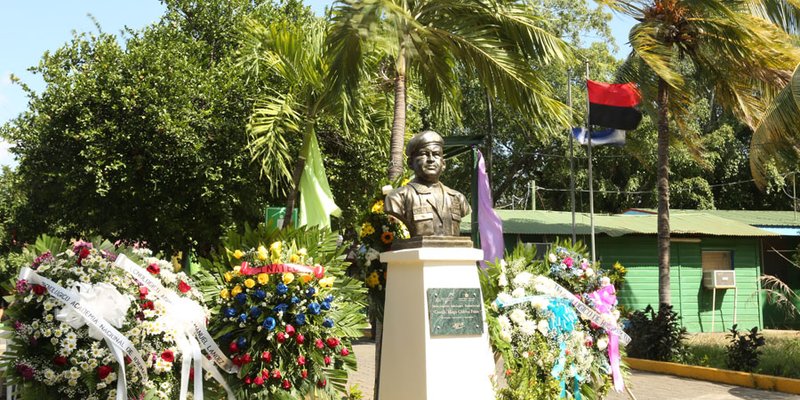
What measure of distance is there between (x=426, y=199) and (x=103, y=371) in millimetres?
2915

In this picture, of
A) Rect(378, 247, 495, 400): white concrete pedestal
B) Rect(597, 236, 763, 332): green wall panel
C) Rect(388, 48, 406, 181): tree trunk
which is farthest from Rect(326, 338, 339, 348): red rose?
Rect(597, 236, 763, 332): green wall panel

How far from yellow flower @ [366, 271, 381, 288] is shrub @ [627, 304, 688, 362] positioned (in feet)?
22.3

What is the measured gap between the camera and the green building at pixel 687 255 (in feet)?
62.8

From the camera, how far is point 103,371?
5727 mm

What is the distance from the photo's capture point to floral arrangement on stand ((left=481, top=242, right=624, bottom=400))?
7.43 meters

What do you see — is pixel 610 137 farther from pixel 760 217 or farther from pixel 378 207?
pixel 378 207

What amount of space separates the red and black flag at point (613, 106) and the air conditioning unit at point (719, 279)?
6746mm

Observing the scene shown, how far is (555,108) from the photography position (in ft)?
31.5

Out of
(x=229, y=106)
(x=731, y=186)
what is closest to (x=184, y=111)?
(x=229, y=106)

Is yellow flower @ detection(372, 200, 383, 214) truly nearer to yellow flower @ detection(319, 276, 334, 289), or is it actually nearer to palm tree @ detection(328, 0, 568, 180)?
palm tree @ detection(328, 0, 568, 180)

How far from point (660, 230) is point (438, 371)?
8.67m

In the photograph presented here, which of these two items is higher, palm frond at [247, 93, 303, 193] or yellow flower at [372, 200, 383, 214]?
palm frond at [247, 93, 303, 193]

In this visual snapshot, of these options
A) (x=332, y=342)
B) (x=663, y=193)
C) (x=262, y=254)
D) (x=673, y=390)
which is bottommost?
(x=673, y=390)

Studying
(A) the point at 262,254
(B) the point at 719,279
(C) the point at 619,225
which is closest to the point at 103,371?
(A) the point at 262,254
